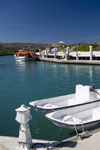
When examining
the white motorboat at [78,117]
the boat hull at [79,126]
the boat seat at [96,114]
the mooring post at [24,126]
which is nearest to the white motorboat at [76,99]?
the white motorboat at [78,117]

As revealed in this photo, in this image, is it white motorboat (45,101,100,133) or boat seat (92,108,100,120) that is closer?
white motorboat (45,101,100,133)

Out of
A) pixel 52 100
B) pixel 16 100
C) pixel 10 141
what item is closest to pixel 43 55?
pixel 16 100

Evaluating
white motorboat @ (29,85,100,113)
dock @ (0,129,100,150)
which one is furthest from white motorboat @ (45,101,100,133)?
dock @ (0,129,100,150)

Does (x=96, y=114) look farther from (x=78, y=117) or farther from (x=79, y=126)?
(x=79, y=126)

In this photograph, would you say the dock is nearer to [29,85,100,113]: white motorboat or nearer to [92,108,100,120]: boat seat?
[92,108,100,120]: boat seat

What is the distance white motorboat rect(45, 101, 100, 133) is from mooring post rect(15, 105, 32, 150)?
312 cm

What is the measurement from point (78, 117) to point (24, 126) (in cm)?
518

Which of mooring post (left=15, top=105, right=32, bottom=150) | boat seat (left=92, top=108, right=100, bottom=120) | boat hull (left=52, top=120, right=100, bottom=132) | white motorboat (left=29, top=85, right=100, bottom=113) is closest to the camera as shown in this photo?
mooring post (left=15, top=105, right=32, bottom=150)

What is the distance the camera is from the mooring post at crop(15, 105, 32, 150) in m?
5.98

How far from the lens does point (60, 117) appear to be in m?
10.1

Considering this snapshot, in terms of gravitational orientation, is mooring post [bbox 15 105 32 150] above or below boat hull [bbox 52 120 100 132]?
→ above

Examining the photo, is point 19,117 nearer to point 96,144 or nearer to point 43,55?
point 96,144

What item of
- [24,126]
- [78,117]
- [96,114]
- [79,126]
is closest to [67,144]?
[24,126]

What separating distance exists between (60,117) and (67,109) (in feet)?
2.63
